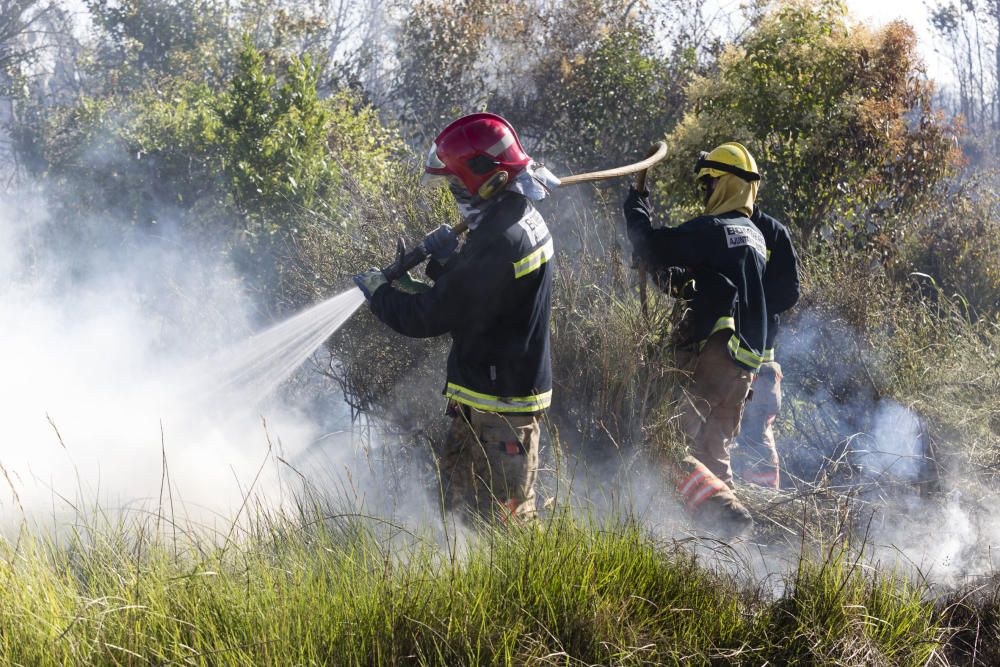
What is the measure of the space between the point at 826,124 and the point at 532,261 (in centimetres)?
397

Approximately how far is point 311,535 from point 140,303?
4.61 m

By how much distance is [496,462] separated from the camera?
342cm

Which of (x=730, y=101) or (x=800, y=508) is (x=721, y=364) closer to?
(x=800, y=508)

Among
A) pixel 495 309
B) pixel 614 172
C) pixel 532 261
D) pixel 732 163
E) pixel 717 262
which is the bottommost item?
pixel 717 262

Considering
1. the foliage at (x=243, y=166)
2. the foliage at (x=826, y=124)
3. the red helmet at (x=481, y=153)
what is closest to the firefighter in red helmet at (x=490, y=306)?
the red helmet at (x=481, y=153)

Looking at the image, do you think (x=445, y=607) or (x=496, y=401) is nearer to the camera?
(x=445, y=607)

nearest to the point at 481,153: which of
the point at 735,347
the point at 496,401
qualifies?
the point at 496,401

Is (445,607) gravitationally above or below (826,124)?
below

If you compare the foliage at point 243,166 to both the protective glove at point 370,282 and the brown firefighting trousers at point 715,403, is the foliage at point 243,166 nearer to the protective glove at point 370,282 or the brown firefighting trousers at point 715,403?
the protective glove at point 370,282

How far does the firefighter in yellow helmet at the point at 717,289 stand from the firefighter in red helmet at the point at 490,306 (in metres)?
1.08

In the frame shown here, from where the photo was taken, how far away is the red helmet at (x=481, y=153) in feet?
11.0

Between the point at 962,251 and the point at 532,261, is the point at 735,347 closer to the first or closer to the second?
the point at 532,261

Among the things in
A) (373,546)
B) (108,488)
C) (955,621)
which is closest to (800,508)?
(955,621)

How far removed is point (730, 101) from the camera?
6.62 meters
